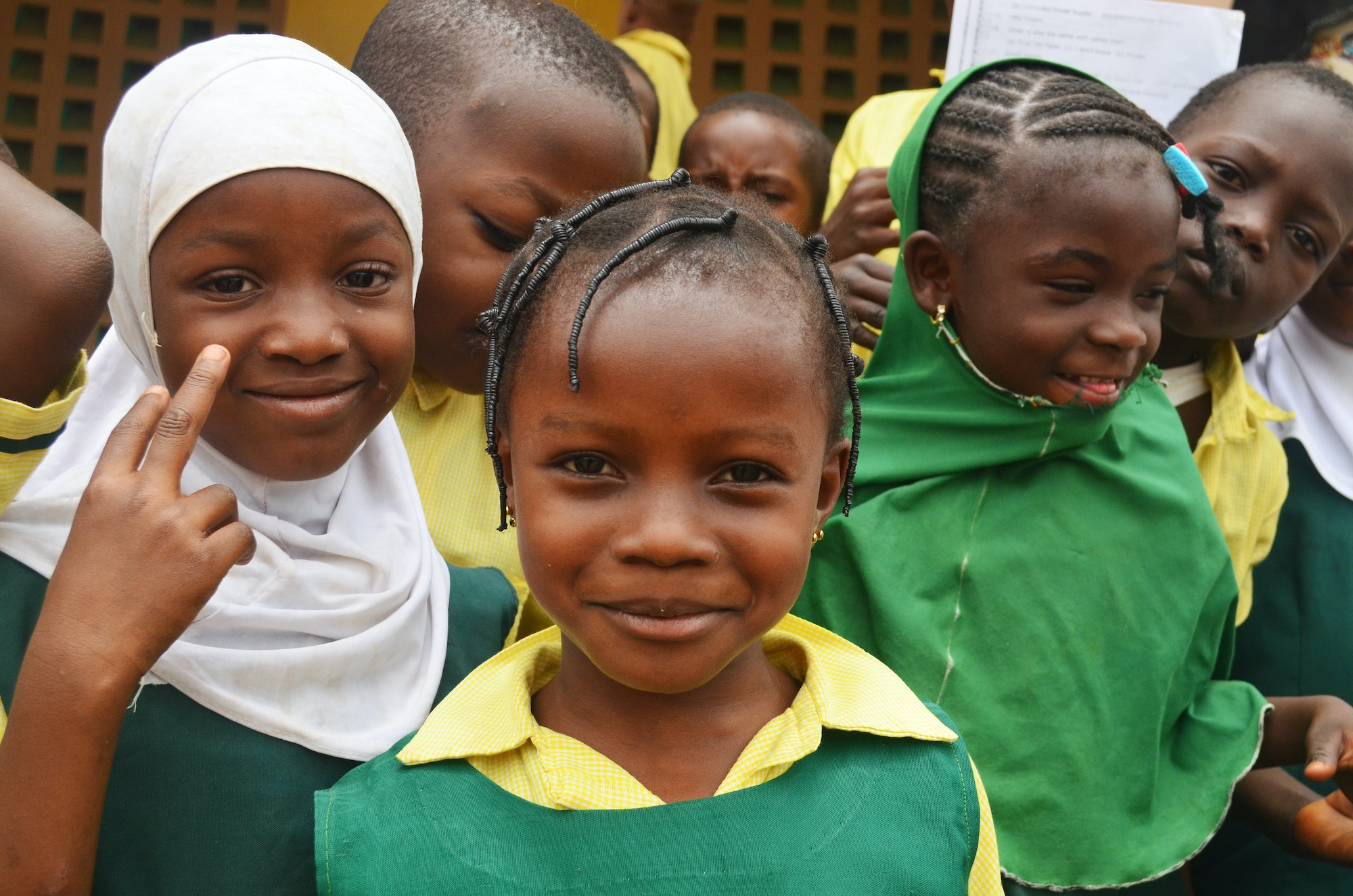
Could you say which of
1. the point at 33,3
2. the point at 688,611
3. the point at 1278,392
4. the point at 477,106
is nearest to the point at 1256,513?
the point at 1278,392

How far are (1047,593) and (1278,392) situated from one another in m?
1.03

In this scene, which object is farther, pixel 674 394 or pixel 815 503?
pixel 815 503

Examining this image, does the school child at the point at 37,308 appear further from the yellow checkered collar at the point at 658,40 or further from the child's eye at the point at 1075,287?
the yellow checkered collar at the point at 658,40

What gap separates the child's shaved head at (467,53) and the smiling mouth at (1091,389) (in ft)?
2.95

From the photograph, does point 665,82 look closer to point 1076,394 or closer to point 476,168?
point 476,168

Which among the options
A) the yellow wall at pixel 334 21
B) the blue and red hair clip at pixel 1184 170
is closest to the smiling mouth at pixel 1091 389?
the blue and red hair clip at pixel 1184 170

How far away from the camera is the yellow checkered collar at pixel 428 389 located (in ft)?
6.88

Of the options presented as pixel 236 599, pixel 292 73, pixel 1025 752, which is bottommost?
pixel 1025 752

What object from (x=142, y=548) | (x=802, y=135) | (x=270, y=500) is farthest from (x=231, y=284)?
(x=802, y=135)

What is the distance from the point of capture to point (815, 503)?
1.46 m

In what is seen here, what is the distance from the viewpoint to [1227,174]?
2295 mm

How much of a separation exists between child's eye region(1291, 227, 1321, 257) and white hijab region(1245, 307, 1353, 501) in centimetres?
37

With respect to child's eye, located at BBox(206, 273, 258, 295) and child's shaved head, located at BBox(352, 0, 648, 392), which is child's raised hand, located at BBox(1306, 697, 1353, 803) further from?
child's eye, located at BBox(206, 273, 258, 295)

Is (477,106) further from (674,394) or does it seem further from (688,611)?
(688,611)
